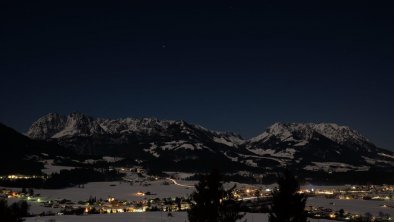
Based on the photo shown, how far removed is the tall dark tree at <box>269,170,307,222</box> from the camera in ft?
114

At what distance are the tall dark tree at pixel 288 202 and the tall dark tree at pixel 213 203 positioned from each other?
2.48 meters

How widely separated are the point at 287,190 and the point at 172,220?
80.2 metres

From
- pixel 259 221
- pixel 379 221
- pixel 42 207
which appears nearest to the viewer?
pixel 259 221

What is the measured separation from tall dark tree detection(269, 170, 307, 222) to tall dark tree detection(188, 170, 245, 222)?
248cm

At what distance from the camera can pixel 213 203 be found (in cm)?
3503

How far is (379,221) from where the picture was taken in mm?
171500

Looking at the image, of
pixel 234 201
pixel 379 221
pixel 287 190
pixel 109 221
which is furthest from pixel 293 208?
pixel 379 221

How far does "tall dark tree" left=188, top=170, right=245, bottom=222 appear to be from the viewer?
34531 millimetres

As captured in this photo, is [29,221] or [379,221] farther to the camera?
[379,221]

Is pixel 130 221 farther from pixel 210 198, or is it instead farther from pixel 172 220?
pixel 210 198

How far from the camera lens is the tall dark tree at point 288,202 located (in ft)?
114

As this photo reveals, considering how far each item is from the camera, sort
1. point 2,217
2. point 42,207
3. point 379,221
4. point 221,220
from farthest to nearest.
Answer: point 42,207, point 379,221, point 2,217, point 221,220

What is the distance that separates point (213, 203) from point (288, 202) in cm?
514

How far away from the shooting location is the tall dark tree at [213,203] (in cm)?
3453
